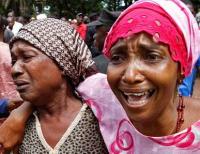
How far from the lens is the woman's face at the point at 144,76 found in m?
2.03

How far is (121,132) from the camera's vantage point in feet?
8.06

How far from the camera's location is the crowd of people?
205 cm

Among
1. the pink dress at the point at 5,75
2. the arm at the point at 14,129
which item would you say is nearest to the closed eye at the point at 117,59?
the arm at the point at 14,129

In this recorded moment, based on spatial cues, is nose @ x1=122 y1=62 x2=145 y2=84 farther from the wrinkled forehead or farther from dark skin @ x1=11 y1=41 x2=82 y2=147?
dark skin @ x1=11 y1=41 x2=82 y2=147

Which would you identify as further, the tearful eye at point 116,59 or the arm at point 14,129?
the arm at point 14,129

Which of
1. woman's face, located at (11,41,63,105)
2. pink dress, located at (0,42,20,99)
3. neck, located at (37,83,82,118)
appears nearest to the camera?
woman's face, located at (11,41,63,105)

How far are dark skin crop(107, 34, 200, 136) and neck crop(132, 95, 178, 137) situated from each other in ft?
0.15

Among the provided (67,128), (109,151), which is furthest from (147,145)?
(67,128)

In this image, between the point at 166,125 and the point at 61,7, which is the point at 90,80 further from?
the point at 61,7

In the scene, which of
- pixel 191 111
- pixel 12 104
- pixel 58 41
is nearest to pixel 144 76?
pixel 191 111

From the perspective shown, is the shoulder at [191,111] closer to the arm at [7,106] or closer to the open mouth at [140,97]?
Result: the open mouth at [140,97]

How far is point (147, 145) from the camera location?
2307 millimetres

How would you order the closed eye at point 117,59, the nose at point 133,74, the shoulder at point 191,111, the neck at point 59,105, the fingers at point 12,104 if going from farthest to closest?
the fingers at point 12,104
the neck at point 59,105
the shoulder at point 191,111
the closed eye at point 117,59
the nose at point 133,74

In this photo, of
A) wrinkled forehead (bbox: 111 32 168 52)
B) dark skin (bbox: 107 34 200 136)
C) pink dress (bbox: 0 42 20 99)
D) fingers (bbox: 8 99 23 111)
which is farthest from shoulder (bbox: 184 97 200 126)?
pink dress (bbox: 0 42 20 99)
